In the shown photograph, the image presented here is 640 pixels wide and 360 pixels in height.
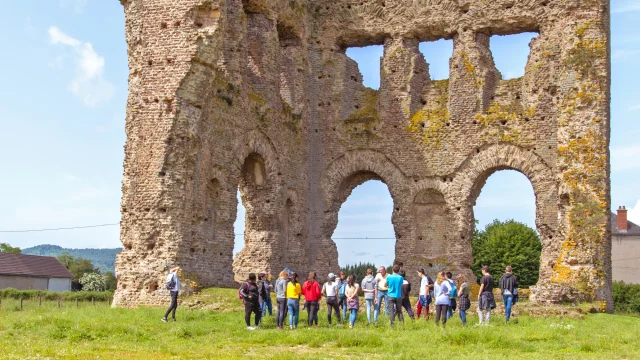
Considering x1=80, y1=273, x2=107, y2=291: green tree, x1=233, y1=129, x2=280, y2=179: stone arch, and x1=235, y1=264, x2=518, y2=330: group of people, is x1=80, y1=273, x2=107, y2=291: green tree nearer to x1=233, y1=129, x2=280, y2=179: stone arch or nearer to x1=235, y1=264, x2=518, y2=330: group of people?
x1=233, y1=129, x2=280, y2=179: stone arch

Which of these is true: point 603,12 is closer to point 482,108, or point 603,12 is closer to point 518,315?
point 482,108

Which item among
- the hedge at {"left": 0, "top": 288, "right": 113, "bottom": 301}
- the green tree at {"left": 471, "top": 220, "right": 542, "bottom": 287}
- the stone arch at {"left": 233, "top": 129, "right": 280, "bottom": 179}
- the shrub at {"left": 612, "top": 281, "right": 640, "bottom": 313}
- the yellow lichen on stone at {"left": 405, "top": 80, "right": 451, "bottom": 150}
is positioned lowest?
the hedge at {"left": 0, "top": 288, "right": 113, "bottom": 301}

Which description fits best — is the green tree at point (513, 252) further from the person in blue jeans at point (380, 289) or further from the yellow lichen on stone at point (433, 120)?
the person in blue jeans at point (380, 289)

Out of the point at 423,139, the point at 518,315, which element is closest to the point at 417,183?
the point at 423,139

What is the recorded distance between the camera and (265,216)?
23.1 meters

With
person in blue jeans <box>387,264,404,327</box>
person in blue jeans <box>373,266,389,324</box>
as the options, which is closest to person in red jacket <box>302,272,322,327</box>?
person in blue jeans <box>373,266,389,324</box>

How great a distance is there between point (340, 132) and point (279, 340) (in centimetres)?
1407

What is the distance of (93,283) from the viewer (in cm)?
5341

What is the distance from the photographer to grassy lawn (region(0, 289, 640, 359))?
1108 centimetres

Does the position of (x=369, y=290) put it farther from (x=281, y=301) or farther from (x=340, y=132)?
(x=340, y=132)

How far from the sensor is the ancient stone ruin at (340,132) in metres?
19.1

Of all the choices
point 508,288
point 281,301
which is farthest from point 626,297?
point 281,301

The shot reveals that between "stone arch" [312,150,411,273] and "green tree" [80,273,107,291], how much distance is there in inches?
1194

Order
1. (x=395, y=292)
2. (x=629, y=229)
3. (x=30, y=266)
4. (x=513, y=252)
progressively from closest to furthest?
(x=395, y=292)
(x=513, y=252)
(x=629, y=229)
(x=30, y=266)
